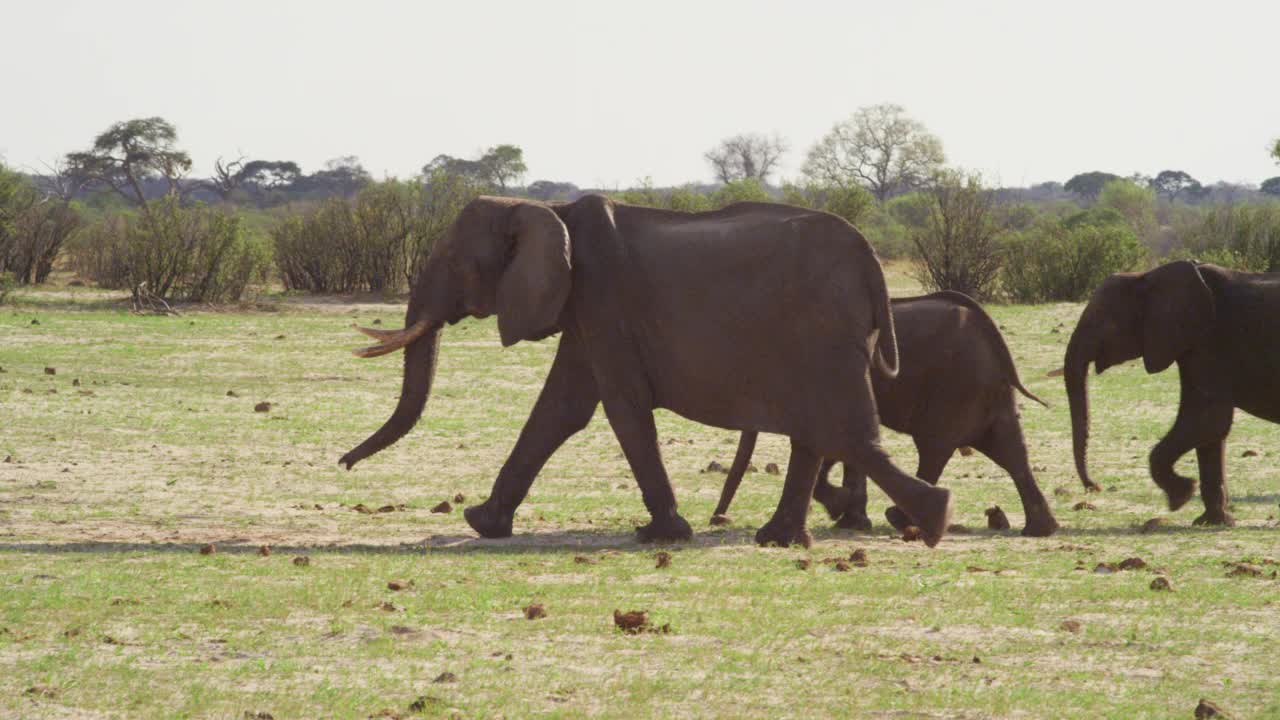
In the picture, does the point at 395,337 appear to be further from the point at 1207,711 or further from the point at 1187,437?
the point at 1207,711

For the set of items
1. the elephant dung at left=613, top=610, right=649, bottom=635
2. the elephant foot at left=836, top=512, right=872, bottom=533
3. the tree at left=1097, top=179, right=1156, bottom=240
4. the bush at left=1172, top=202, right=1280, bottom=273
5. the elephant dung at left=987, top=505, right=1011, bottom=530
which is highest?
the tree at left=1097, top=179, right=1156, bottom=240

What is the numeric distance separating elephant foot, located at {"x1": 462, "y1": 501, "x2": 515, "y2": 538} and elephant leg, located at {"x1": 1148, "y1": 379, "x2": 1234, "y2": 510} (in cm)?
525

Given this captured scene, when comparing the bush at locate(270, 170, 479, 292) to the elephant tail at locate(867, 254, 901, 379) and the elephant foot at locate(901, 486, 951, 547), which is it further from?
the elephant foot at locate(901, 486, 951, 547)

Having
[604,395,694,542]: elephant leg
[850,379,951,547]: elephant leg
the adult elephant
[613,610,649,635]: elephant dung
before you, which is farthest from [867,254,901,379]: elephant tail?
[613,610,649,635]: elephant dung

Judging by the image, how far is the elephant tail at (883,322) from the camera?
11.1 meters

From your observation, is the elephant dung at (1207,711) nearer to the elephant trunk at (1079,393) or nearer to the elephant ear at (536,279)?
the elephant ear at (536,279)

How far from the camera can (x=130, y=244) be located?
4141cm

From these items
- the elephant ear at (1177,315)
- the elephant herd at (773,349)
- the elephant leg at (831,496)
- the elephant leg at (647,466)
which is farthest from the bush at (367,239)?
the elephant leg at (647,466)

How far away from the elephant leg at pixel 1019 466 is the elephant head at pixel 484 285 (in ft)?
11.6

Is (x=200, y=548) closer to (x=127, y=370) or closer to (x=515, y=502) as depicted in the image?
(x=515, y=502)

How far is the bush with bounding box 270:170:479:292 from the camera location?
153ft

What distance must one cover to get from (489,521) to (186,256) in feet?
100

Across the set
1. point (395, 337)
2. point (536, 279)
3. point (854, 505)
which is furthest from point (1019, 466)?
point (395, 337)

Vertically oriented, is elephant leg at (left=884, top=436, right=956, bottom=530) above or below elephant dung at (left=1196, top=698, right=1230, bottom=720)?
above
